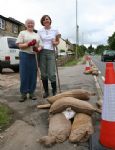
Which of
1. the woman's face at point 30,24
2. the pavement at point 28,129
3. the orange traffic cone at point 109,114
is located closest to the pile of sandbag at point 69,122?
the pavement at point 28,129

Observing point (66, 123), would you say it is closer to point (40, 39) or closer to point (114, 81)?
point (114, 81)

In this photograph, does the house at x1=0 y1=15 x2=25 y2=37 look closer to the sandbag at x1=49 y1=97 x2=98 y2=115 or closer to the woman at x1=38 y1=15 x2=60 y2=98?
the woman at x1=38 y1=15 x2=60 y2=98

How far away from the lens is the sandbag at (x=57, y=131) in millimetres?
5156

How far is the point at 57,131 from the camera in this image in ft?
17.5

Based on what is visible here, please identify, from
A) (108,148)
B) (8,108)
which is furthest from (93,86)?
(108,148)

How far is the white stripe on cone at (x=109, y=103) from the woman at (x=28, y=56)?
334 cm

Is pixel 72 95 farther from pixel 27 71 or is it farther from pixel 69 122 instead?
pixel 27 71

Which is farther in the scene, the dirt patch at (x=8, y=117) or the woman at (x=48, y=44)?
the woman at (x=48, y=44)

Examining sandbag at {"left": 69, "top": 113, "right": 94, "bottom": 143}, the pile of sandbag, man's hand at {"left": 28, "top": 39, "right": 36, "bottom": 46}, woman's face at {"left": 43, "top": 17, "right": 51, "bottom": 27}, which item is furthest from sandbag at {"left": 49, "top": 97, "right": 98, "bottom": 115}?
woman's face at {"left": 43, "top": 17, "right": 51, "bottom": 27}

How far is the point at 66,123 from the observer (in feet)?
18.5

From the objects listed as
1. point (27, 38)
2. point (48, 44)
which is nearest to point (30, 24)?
point (27, 38)

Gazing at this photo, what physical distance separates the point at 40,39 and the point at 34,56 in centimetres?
40

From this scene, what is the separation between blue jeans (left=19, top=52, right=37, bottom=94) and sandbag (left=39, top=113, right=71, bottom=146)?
272 cm

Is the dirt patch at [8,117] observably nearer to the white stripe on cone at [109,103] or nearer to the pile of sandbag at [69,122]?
the pile of sandbag at [69,122]
